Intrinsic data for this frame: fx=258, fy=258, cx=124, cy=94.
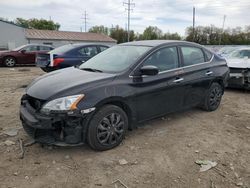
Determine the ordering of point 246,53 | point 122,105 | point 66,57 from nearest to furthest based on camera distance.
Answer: point 122,105 → point 66,57 → point 246,53

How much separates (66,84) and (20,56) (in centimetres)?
1306

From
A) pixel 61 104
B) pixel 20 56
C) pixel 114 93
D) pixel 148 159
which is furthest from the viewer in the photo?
pixel 20 56

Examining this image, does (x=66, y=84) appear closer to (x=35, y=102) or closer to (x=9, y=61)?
(x=35, y=102)

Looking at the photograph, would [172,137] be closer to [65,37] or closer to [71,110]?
[71,110]

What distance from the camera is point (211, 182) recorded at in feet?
10.4

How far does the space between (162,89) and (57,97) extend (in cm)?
186

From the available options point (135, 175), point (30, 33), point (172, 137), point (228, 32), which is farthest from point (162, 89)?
point (228, 32)

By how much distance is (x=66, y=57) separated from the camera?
8.70 meters

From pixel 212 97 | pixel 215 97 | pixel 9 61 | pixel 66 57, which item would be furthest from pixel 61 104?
pixel 9 61

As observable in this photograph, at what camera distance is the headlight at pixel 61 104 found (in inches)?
134

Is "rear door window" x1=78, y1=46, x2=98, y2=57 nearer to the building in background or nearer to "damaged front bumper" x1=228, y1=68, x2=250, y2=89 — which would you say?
"damaged front bumper" x1=228, y1=68, x2=250, y2=89

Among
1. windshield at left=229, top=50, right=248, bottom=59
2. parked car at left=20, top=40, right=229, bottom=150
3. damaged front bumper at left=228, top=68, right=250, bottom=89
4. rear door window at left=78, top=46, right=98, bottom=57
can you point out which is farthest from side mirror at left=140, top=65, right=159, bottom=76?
windshield at left=229, top=50, right=248, bottom=59

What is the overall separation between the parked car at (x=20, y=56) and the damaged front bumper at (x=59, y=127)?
1288 centimetres

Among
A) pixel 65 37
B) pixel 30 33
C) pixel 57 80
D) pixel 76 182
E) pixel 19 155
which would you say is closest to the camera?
pixel 76 182
